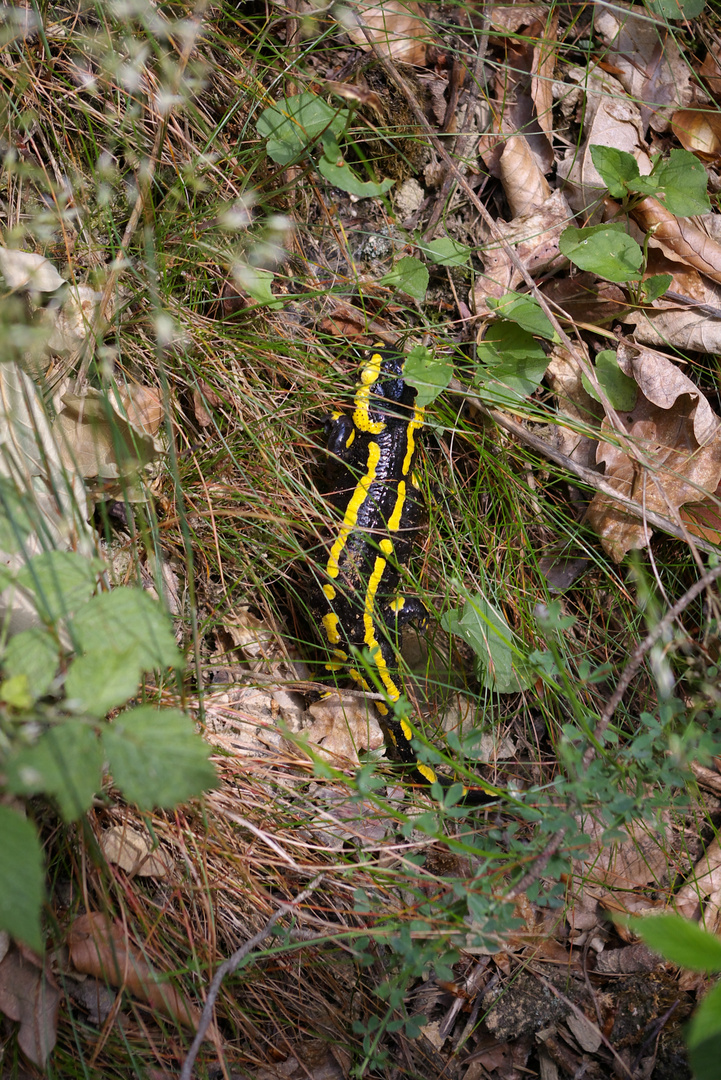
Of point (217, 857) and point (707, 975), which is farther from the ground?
point (217, 857)

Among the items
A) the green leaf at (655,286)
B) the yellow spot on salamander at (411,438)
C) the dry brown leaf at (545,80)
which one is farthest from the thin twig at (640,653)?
the dry brown leaf at (545,80)

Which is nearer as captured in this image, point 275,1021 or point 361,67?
point 275,1021

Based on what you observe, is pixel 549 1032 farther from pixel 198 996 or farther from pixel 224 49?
pixel 224 49

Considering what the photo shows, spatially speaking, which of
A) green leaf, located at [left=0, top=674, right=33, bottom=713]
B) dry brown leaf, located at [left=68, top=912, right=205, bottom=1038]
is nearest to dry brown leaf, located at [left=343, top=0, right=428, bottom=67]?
green leaf, located at [left=0, top=674, right=33, bottom=713]

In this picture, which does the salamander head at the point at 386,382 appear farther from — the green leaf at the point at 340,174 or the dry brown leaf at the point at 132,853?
the dry brown leaf at the point at 132,853

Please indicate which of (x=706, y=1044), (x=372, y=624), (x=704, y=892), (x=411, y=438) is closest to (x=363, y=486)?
(x=411, y=438)

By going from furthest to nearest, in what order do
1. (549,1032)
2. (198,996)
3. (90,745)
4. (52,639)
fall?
(549,1032), (198,996), (52,639), (90,745)

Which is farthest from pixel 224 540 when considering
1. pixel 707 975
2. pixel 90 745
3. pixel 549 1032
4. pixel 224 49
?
pixel 707 975

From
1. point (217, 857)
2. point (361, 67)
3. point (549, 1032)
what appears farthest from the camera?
point (361, 67)
